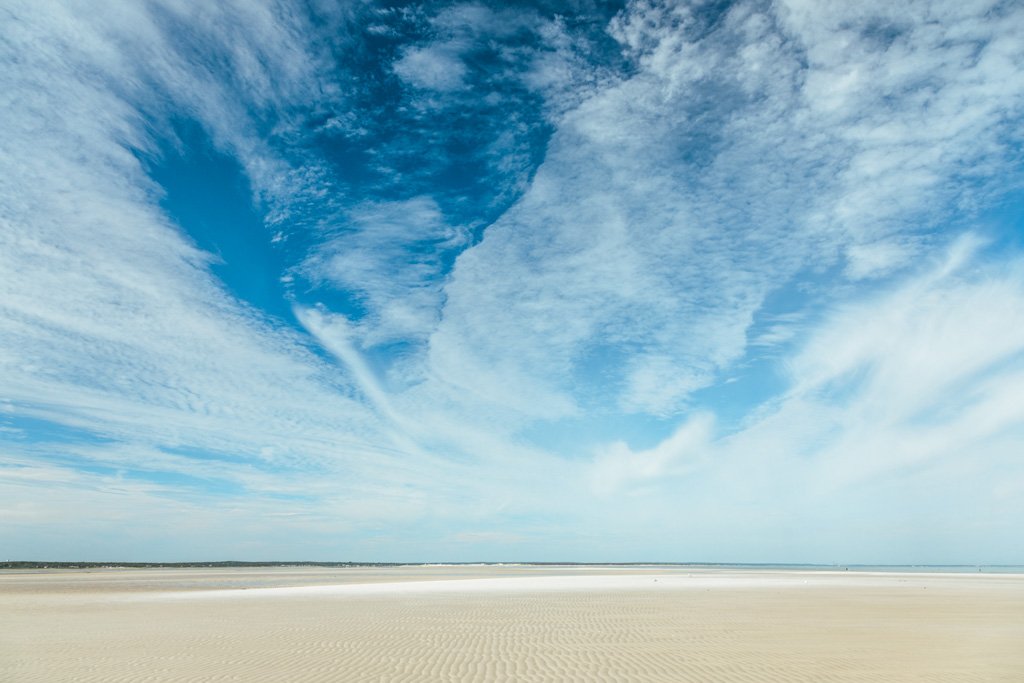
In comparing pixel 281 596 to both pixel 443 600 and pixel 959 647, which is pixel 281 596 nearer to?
pixel 443 600

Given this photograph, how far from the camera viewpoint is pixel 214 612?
25562 millimetres

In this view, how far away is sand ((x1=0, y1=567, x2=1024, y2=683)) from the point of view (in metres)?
12.9

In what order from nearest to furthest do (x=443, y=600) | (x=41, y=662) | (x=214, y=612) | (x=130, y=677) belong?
(x=130, y=677) → (x=41, y=662) → (x=214, y=612) → (x=443, y=600)

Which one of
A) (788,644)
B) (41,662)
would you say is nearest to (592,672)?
(788,644)

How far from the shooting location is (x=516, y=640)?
677 inches

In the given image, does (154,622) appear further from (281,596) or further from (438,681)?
(438,681)

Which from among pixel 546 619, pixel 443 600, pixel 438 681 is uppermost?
pixel 443 600

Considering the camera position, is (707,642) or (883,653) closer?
(883,653)

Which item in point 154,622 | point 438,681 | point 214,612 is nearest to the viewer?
point 438,681

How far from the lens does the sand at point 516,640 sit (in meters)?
12.9

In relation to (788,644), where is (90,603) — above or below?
above

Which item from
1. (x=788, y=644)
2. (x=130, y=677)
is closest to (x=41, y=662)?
(x=130, y=677)

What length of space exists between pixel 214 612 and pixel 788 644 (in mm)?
21419

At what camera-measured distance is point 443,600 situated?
3052cm
